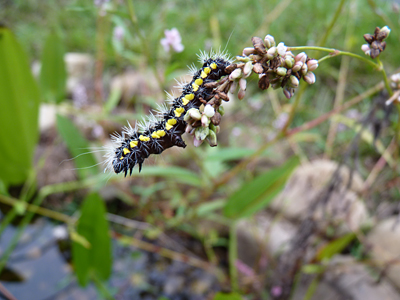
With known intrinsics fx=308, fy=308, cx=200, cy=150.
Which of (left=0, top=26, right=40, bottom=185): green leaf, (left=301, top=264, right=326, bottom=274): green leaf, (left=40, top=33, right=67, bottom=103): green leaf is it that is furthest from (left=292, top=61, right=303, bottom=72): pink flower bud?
(left=40, top=33, right=67, bottom=103): green leaf

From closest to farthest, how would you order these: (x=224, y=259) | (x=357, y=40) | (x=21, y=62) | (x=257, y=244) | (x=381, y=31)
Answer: (x=381, y=31)
(x=21, y=62)
(x=257, y=244)
(x=224, y=259)
(x=357, y=40)

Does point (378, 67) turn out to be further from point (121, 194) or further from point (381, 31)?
point (121, 194)

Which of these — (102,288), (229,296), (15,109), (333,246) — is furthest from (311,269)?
(15,109)

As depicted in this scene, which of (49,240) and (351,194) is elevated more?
(351,194)

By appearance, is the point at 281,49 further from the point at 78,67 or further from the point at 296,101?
the point at 78,67

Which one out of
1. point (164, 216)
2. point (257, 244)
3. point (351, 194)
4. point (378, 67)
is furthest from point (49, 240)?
point (378, 67)

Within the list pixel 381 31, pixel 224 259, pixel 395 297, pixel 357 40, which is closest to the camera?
pixel 381 31

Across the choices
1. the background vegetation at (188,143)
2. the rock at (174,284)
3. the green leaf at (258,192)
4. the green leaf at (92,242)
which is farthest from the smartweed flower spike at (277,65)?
the rock at (174,284)
